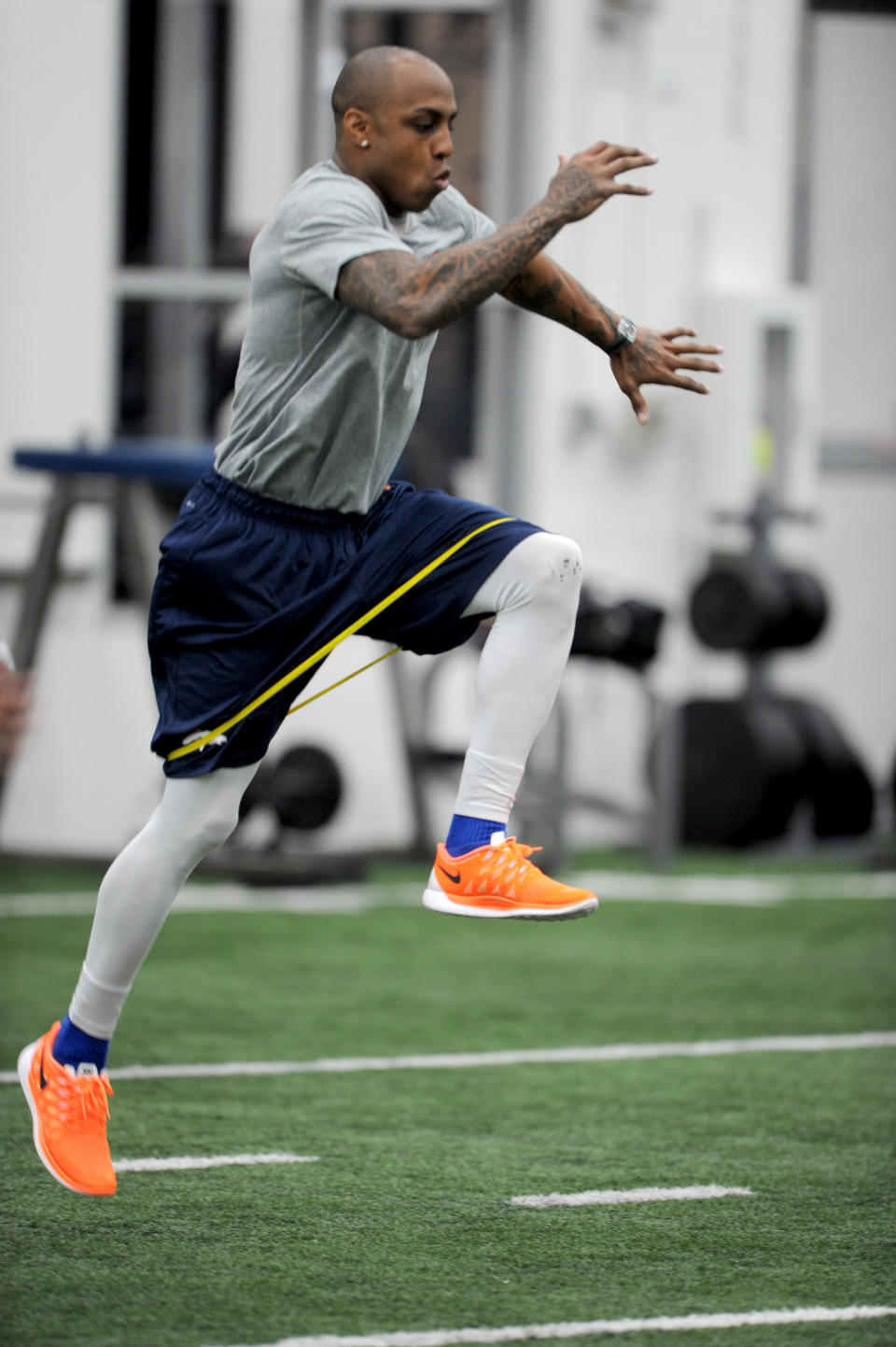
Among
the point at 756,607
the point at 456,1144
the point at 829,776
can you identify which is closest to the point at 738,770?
the point at 829,776

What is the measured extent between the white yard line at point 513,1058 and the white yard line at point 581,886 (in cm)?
223

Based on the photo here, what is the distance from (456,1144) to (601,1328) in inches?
42.2

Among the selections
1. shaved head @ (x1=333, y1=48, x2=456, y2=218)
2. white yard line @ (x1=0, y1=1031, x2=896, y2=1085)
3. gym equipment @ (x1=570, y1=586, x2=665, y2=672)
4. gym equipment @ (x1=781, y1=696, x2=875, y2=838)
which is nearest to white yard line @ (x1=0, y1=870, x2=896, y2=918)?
gym equipment @ (x1=781, y1=696, x2=875, y2=838)

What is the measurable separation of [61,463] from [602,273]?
3.16m

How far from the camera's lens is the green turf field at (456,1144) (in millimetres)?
2705

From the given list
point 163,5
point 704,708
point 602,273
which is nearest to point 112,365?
point 163,5

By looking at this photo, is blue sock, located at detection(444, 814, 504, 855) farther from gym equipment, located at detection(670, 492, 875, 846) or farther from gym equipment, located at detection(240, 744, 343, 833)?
gym equipment, located at detection(670, 492, 875, 846)

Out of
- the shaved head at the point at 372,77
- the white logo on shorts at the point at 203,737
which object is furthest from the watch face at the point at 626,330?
the white logo on shorts at the point at 203,737

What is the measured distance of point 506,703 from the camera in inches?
124

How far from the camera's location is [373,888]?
7.32 meters

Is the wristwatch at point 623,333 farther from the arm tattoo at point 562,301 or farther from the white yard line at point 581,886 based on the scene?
the white yard line at point 581,886

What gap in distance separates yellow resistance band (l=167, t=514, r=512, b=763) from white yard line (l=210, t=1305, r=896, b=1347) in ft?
3.07

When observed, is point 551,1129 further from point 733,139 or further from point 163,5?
point 733,139

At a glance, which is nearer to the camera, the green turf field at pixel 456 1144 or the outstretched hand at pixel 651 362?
the green turf field at pixel 456 1144
